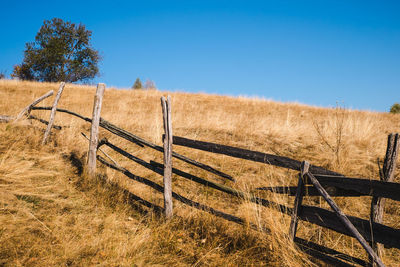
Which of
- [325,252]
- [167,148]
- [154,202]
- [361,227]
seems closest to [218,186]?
[167,148]

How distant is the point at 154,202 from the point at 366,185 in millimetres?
3553

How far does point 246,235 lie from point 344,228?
4.21 ft

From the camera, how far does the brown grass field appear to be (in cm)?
290

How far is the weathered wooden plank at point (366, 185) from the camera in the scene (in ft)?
7.42

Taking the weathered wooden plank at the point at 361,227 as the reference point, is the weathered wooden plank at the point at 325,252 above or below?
below

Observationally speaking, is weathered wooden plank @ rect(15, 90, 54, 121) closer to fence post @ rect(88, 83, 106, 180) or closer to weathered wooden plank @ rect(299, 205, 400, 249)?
fence post @ rect(88, 83, 106, 180)

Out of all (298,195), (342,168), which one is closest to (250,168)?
(342,168)

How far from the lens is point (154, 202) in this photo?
4520 millimetres

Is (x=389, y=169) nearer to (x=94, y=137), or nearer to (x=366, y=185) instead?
(x=366, y=185)

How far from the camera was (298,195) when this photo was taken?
2.91m

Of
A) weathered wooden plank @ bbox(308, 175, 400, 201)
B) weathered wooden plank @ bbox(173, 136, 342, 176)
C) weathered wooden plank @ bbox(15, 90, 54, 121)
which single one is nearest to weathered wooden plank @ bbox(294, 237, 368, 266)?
weathered wooden plank @ bbox(308, 175, 400, 201)

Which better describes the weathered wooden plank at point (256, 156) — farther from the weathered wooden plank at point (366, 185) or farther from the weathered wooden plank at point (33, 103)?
the weathered wooden plank at point (33, 103)

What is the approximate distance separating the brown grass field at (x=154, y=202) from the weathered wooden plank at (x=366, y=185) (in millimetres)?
870

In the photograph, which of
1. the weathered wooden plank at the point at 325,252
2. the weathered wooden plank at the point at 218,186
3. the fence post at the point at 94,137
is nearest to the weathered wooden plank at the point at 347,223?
the weathered wooden plank at the point at 325,252
